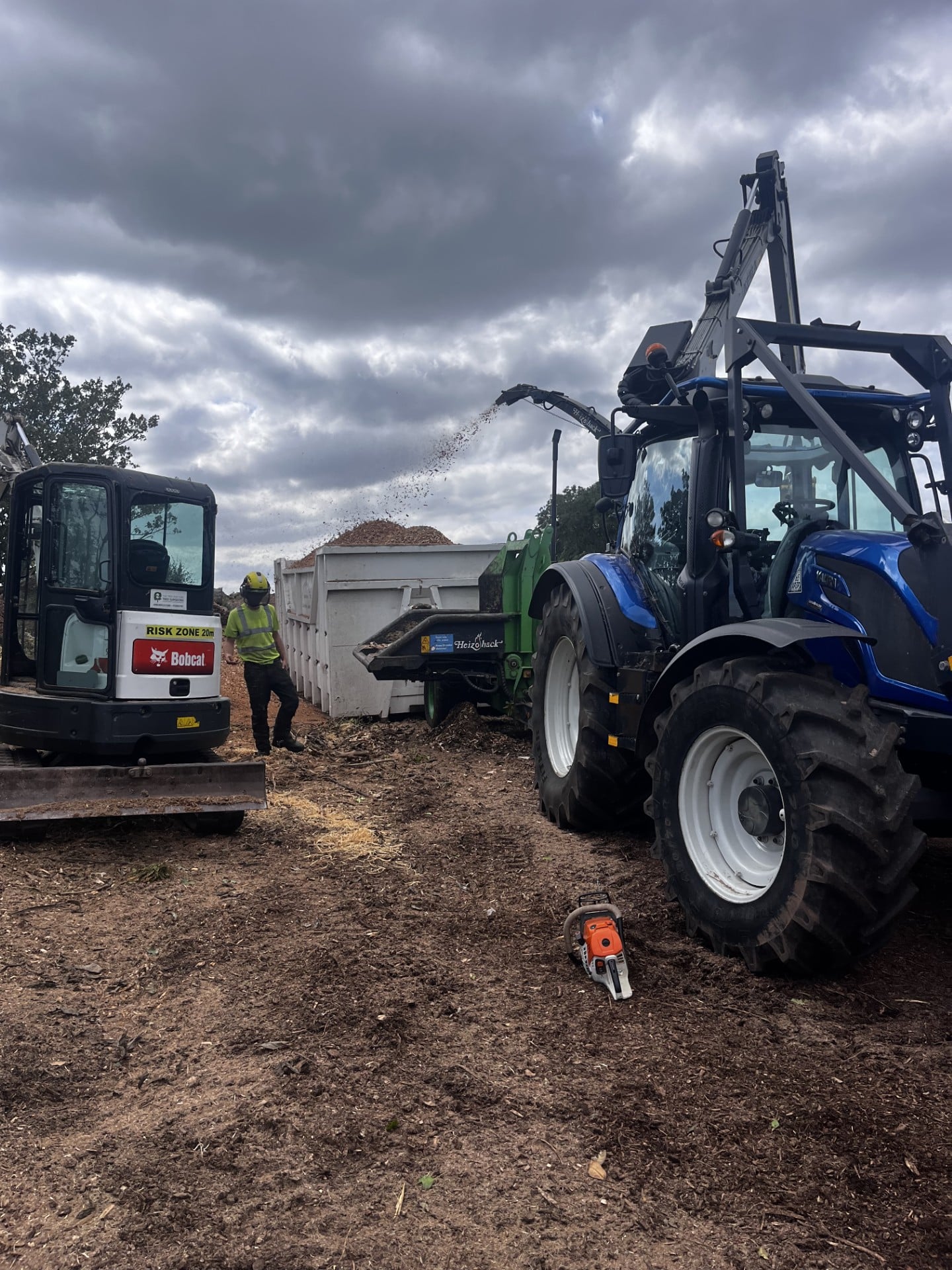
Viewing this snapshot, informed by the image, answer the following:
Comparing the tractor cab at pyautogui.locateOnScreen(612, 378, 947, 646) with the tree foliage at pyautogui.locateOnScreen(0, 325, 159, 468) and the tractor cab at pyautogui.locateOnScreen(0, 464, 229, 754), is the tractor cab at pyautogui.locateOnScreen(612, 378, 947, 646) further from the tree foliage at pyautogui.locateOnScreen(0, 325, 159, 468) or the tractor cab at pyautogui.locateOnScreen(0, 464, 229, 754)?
the tree foliage at pyautogui.locateOnScreen(0, 325, 159, 468)

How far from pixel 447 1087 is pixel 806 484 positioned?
321 cm

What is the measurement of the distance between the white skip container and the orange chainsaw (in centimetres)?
697

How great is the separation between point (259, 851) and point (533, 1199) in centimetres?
377

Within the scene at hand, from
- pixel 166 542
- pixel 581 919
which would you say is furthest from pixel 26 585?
pixel 581 919

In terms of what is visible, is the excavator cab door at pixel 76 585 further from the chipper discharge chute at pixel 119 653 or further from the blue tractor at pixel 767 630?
the blue tractor at pixel 767 630

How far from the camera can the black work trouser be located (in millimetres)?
8789

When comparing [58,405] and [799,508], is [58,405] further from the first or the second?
[799,508]

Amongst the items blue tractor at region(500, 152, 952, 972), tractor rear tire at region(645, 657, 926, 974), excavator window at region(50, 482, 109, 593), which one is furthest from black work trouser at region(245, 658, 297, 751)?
tractor rear tire at region(645, 657, 926, 974)

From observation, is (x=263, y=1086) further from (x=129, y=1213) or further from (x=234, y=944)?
(x=234, y=944)

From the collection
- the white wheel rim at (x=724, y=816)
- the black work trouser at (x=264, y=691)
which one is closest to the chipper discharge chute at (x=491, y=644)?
the black work trouser at (x=264, y=691)

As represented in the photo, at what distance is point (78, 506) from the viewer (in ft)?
20.1

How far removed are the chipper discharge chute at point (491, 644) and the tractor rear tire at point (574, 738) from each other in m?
2.52

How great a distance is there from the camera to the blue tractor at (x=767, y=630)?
328 centimetres

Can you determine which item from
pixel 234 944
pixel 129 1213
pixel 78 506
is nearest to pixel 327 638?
pixel 78 506
